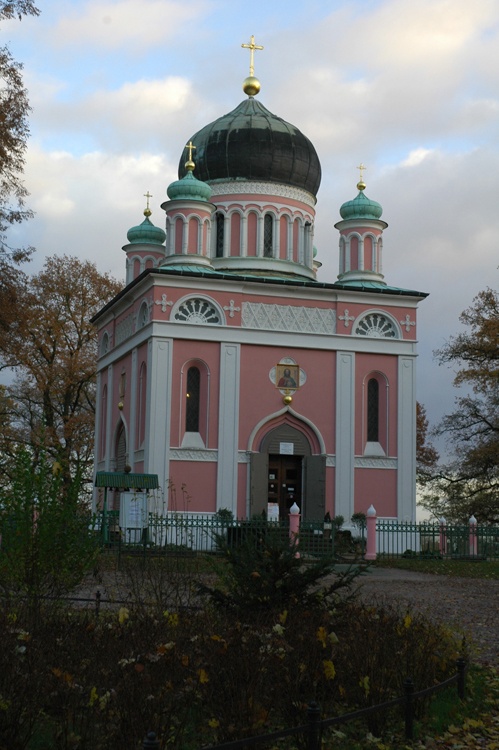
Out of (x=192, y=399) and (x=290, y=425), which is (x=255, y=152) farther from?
(x=290, y=425)

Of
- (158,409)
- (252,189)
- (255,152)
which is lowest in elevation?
(158,409)

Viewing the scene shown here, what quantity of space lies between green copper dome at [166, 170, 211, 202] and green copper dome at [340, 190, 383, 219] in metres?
4.41

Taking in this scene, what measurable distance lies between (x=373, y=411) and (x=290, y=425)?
2570 mm

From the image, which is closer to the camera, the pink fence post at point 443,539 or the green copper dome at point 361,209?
the pink fence post at point 443,539

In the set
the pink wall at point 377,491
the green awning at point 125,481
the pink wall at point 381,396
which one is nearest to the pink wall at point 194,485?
the green awning at point 125,481

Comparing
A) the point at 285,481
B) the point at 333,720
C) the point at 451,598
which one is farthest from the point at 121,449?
the point at 333,720

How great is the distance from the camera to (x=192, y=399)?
26484mm

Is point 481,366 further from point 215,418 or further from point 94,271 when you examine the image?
point 94,271

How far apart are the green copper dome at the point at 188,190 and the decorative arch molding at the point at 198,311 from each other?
3352mm

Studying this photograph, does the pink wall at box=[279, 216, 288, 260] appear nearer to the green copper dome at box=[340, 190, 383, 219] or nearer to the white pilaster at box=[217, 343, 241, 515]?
the green copper dome at box=[340, 190, 383, 219]

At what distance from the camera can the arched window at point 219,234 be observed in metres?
30.5

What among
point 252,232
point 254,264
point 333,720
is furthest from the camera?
point 252,232

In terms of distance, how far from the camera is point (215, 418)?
26312 mm

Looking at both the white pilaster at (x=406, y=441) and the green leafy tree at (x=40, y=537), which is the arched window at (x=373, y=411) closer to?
the white pilaster at (x=406, y=441)
